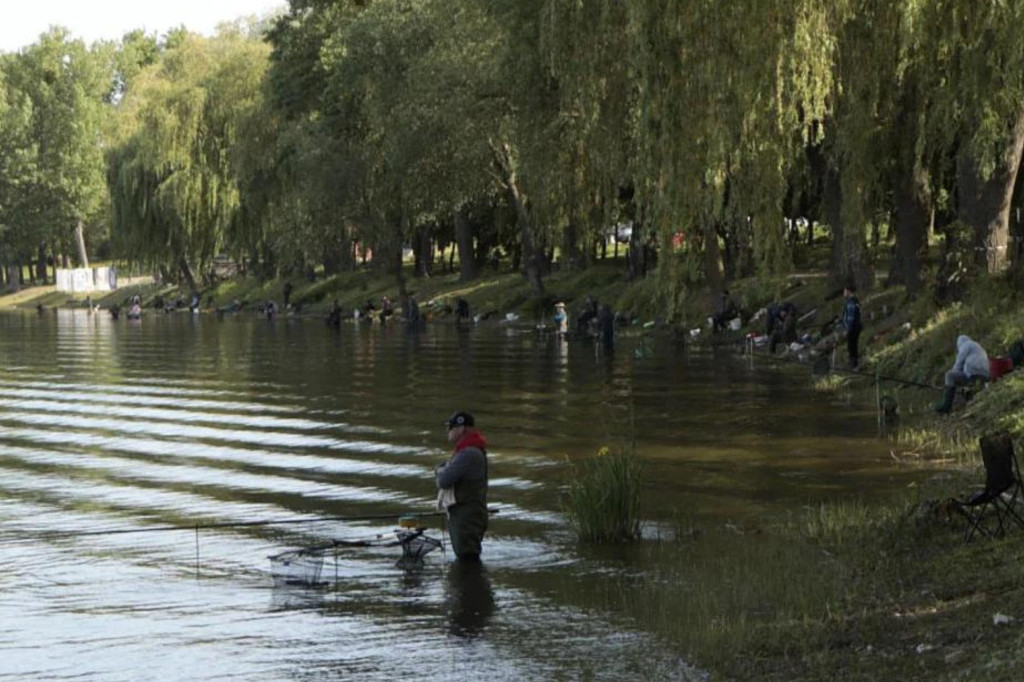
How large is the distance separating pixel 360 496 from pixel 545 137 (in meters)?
22.8

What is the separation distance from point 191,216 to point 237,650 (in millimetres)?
73210

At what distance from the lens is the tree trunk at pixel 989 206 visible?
27.8 m

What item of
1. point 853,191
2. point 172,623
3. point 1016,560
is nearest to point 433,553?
point 172,623

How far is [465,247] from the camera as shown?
232ft

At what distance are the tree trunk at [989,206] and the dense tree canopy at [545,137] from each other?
0.04 m

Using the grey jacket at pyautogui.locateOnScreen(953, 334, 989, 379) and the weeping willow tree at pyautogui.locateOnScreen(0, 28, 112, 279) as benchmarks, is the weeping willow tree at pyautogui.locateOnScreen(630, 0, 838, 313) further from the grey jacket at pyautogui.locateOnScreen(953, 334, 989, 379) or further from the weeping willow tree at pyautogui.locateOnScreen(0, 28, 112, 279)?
the weeping willow tree at pyautogui.locateOnScreen(0, 28, 112, 279)

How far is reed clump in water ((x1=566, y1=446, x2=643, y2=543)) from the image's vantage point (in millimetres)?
16578

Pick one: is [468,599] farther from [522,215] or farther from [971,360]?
[522,215]

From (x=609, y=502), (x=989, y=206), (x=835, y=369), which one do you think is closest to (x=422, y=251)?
(x=835, y=369)

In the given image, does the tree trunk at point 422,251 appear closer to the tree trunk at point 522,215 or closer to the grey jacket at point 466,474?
the tree trunk at point 522,215

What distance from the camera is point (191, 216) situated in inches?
3305

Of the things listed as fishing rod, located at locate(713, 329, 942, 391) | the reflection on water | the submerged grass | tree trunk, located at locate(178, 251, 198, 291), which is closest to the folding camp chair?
the submerged grass

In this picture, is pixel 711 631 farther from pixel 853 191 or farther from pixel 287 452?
pixel 853 191

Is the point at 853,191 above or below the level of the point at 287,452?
above
